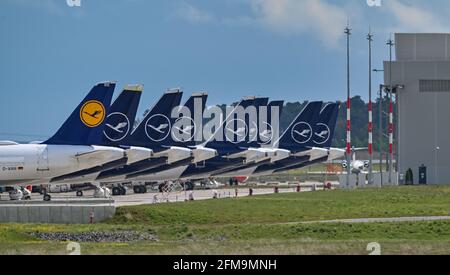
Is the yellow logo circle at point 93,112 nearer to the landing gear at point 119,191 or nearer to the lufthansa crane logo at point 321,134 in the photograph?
the landing gear at point 119,191

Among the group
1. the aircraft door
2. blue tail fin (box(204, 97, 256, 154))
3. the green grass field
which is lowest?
the green grass field

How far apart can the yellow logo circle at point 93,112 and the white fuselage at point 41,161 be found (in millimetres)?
2215

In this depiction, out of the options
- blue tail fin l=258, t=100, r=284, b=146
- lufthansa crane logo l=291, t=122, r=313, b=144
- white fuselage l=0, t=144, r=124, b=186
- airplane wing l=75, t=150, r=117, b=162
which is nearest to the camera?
white fuselage l=0, t=144, r=124, b=186

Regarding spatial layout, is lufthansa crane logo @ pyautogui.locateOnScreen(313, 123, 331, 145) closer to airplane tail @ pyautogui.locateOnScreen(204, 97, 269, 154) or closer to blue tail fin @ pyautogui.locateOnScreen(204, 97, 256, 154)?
airplane tail @ pyautogui.locateOnScreen(204, 97, 269, 154)

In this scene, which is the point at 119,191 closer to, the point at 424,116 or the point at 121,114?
the point at 121,114

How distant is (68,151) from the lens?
77375mm

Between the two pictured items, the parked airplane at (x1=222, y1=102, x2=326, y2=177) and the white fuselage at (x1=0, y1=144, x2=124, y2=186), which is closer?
the white fuselage at (x1=0, y1=144, x2=124, y2=186)

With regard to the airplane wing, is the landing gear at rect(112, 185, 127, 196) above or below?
below

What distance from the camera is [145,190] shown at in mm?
103312

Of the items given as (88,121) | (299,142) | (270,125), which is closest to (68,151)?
(88,121)

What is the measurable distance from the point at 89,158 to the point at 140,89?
13.8 metres

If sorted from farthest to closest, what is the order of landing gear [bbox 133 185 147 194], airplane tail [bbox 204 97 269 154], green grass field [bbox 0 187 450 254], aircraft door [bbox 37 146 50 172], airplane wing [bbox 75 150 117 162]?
airplane tail [bbox 204 97 269 154] < landing gear [bbox 133 185 147 194] < airplane wing [bbox 75 150 117 162] < aircraft door [bbox 37 146 50 172] < green grass field [bbox 0 187 450 254]

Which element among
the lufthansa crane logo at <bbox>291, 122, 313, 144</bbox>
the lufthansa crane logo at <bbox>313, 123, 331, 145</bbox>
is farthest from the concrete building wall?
the lufthansa crane logo at <bbox>313, 123, 331, 145</bbox>

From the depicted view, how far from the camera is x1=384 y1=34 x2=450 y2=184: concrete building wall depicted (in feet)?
323
